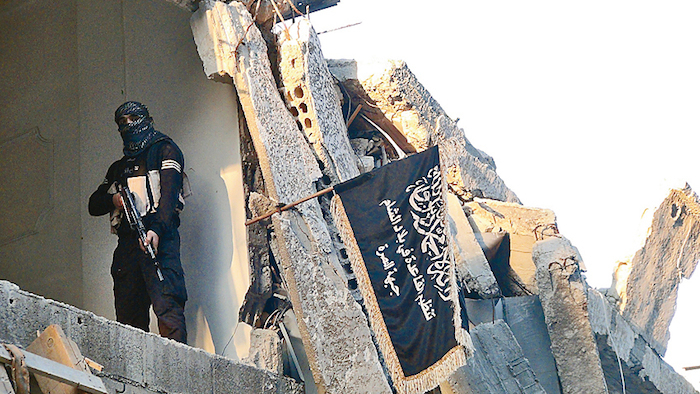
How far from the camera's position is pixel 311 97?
8.52 meters

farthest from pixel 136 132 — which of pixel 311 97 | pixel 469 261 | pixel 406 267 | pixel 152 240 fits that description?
pixel 469 261

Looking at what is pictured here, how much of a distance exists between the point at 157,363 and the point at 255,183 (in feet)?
7.54

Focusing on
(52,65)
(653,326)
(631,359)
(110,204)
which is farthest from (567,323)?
(52,65)

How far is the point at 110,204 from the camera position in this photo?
25.5ft

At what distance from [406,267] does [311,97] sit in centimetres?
203

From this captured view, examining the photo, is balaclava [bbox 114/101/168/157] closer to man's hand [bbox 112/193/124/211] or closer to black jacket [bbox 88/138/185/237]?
black jacket [bbox 88/138/185/237]

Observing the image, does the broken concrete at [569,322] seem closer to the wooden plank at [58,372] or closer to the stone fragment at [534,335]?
the stone fragment at [534,335]

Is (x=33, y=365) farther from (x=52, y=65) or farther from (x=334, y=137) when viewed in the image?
(x=52, y=65)

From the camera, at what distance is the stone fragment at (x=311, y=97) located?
27.7 feet

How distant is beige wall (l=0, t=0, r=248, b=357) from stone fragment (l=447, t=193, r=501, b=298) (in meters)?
2.09

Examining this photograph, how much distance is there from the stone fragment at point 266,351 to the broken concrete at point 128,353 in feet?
0.68

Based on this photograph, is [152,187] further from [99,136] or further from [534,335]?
[534,335]

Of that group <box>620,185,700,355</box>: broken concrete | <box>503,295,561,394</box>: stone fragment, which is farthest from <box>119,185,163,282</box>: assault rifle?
<box>620,185,700,355</box>: broken concrete

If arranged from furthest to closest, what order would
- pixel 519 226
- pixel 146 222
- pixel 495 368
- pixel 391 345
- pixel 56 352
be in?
pixel 519 226 < pixel 495 368 < pixel 146 222 < pixel 391 345 < pixel 56 352
